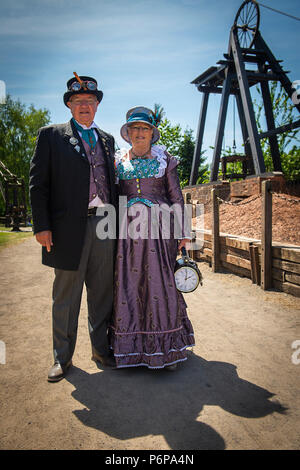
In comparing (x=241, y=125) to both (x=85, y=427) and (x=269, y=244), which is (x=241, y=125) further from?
(x=85, y=427)

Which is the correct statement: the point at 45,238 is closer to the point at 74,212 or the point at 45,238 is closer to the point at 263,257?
the point at 74,212

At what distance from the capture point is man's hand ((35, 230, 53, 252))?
7.87 ft

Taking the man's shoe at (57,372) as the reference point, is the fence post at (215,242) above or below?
above

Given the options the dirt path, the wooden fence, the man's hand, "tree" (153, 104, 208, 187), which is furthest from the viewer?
"tree" (153, 104, 208, 187)

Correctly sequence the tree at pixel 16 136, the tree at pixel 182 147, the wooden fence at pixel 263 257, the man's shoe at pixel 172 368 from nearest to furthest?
the man's shoe at pixel 172 368
the wooden fence at pixel 263 257
the tree at pixel 182 147
the tree at pixel 16 136

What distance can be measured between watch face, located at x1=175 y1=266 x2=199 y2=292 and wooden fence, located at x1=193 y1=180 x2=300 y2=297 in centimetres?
205

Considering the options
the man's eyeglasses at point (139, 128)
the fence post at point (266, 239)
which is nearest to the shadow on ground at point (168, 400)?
the man's eyeglasses at point (139, 128)

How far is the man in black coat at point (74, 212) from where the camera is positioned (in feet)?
7.96

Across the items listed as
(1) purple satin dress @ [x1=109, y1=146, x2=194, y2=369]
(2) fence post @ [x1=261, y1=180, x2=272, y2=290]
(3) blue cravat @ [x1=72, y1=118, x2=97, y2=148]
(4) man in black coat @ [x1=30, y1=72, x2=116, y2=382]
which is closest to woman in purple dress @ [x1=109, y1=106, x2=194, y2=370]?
(1) purple satin dress @ [x1=109, y1=146, x2=194, y2=369]

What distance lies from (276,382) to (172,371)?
80 cm

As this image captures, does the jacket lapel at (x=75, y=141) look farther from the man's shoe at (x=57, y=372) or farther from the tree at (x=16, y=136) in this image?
the tree at (x=16, y=136)

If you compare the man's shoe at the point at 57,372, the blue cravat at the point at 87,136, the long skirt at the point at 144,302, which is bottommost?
the man's shoe at the point at 57,372

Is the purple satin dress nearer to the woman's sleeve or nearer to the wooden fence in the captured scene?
the woman's sleeve

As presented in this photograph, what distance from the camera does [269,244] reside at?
14.7 ft
